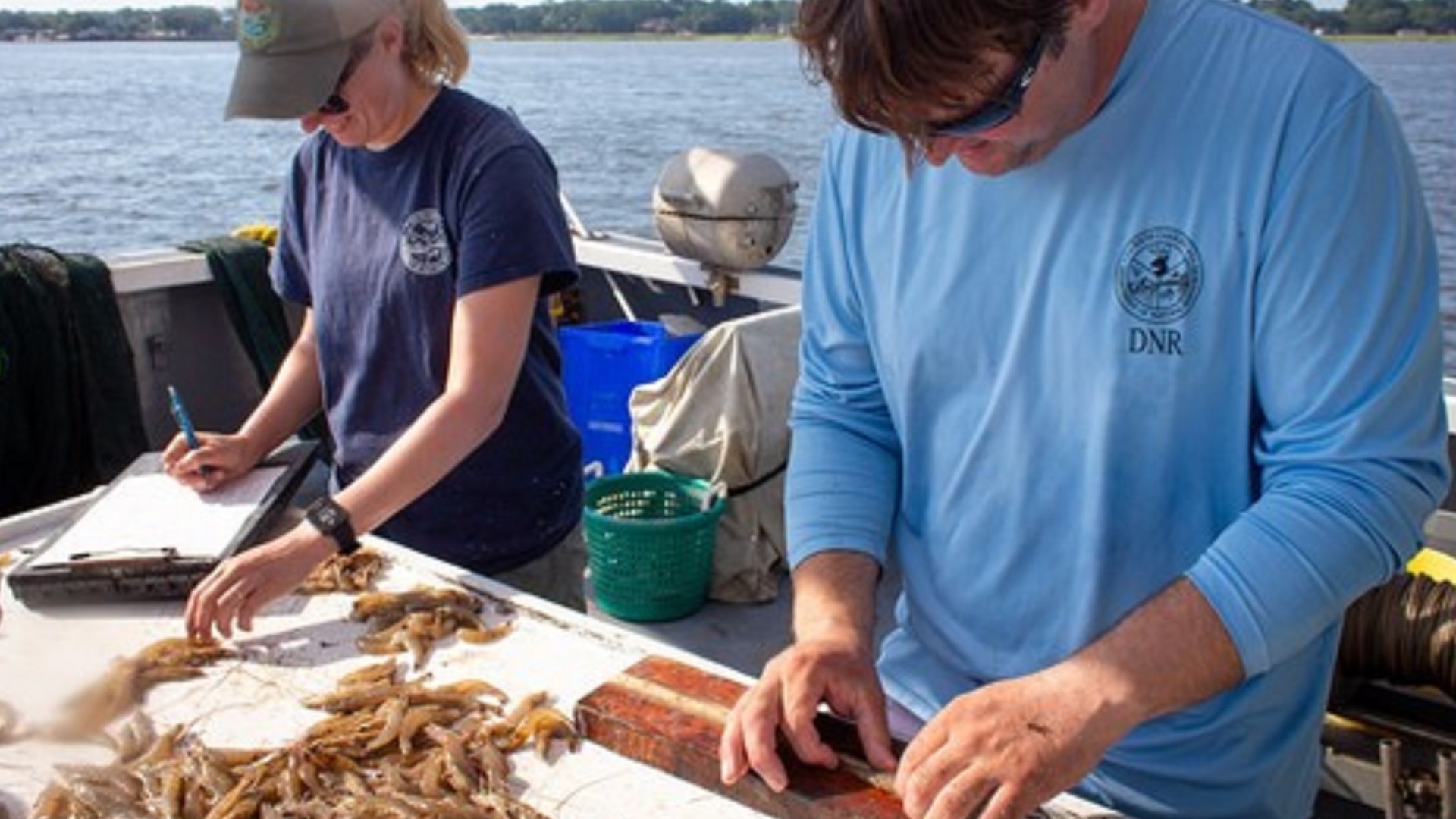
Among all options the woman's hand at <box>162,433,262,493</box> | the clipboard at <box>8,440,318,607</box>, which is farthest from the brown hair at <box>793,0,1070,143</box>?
the woman's hand at <box>162,433,262,493</box>

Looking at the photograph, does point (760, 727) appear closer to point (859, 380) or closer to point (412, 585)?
point (859, 380)

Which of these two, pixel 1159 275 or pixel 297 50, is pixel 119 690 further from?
pixel 1159 275

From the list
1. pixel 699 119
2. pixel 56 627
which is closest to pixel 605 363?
pixel 56 627

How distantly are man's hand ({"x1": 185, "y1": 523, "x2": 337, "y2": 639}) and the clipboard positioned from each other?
0.10 metres

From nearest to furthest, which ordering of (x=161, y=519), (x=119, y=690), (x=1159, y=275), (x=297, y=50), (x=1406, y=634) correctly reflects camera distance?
(x=1159, y=275)
(x=119, y=690)
(x=297, y=50)
(x=161, y=519)
(x=1406, y=634)

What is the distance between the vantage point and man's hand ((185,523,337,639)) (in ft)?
8.11

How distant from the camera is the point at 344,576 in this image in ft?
9.07

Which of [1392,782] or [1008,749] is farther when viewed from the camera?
[1392,782]

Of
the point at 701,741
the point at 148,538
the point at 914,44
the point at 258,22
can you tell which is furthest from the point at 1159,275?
the point at 148,538

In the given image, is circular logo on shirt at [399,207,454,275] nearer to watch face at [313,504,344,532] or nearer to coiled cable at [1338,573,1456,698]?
watch face at [313,504,344,532]

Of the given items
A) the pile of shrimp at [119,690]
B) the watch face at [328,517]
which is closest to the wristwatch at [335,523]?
the watch face at [328,517]

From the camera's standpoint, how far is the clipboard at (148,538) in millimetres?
2604

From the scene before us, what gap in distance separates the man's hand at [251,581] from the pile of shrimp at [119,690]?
0.04 m

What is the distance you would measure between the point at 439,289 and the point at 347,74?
0.47 meters
